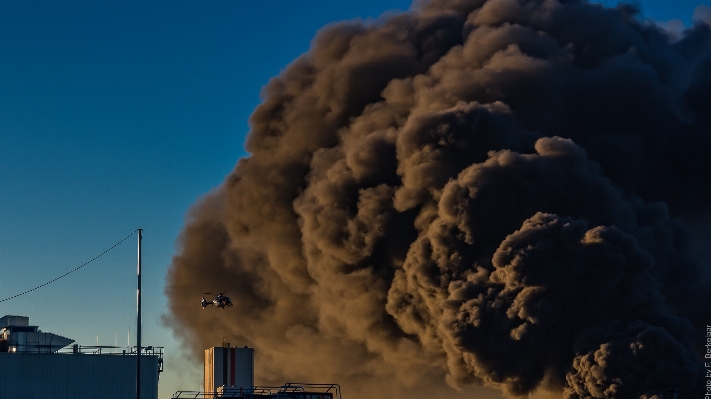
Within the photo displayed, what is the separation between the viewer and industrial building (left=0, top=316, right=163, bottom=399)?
183 feet

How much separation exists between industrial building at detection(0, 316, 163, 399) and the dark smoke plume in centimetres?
1326

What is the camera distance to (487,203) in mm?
60125

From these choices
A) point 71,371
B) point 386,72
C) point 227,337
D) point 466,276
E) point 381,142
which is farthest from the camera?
point 227,337

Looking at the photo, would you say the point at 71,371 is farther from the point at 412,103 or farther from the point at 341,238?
the point at 412,103

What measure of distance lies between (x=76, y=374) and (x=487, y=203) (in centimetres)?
2044

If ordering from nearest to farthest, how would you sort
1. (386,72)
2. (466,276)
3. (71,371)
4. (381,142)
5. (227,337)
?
(71,371) → (466,276) → (381,142) → (386,72) → (227,337)

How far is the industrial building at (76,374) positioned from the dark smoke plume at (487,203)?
43.5ft

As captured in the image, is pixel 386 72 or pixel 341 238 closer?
pixel 341 238

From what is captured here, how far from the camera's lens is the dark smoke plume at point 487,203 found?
188ft

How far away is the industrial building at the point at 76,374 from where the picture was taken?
55719mm

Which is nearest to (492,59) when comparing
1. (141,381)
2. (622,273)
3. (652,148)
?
(652,148)

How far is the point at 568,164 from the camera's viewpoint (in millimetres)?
61469

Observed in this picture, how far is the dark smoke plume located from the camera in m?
57.2

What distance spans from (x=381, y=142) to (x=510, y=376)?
14.1 metres
